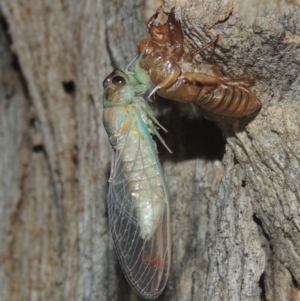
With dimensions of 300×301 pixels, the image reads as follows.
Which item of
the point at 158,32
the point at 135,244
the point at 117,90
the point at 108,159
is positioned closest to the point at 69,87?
the point at 108,159

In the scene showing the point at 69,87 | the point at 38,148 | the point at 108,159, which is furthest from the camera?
the point at 38,148

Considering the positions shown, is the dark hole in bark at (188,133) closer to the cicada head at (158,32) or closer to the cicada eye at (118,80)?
the cicada eye at (118,80)

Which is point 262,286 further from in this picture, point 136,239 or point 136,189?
point 136,189

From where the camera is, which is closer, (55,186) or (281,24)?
(281,24)

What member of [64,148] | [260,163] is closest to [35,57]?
[64,148]

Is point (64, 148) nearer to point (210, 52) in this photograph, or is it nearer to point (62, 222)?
point (62, 222)
